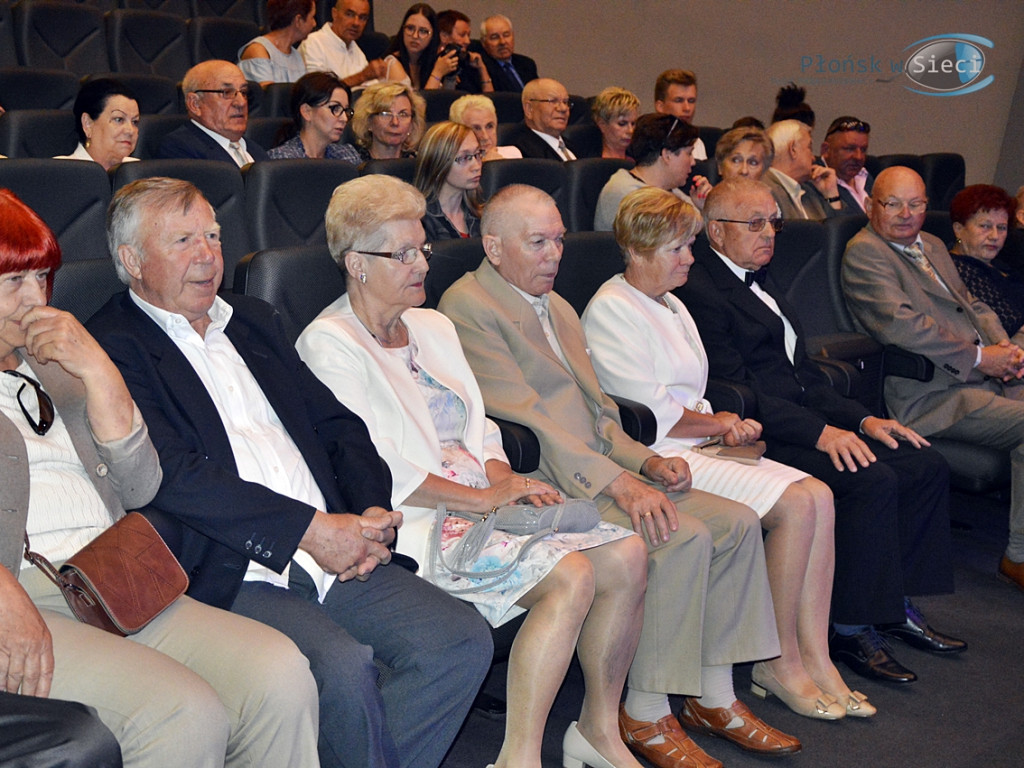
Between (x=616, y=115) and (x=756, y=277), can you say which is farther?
(x=616, y=115)

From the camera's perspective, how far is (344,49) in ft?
19.9

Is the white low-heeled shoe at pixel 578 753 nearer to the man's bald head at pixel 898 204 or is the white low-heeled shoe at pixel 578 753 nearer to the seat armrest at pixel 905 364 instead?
the seat armrest at pixel 905 364

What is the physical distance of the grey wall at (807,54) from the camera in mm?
6902

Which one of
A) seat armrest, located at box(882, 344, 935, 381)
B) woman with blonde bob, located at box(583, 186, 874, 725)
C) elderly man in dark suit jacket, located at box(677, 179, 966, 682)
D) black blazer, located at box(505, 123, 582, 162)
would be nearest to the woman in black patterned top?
seat armrest, located at box(882, 344, 935, 381)

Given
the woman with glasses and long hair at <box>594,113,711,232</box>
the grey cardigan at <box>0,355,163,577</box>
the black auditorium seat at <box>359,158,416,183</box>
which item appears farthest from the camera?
the woman with glasses and long hair at <box>594,113,711,232</box>

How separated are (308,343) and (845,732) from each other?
4.80ft

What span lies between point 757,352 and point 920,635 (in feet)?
2.84

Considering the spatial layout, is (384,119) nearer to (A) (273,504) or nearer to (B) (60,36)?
(B) (60,36)

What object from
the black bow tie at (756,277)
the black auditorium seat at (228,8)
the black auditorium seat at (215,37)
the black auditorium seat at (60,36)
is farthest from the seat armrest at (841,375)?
the black auditorium seat at (228,8)

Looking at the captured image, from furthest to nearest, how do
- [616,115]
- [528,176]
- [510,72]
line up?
[510,72] < [616,115] < [528,176]

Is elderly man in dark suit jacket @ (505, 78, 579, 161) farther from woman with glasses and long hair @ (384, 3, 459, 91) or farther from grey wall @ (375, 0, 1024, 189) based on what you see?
grey wall @ (375, 0, 1024, 189)

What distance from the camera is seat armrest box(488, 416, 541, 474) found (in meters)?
2.30

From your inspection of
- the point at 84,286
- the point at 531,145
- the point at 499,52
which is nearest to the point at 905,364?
the point at 531,145

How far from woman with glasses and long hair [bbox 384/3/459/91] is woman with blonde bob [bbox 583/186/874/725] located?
365cm
